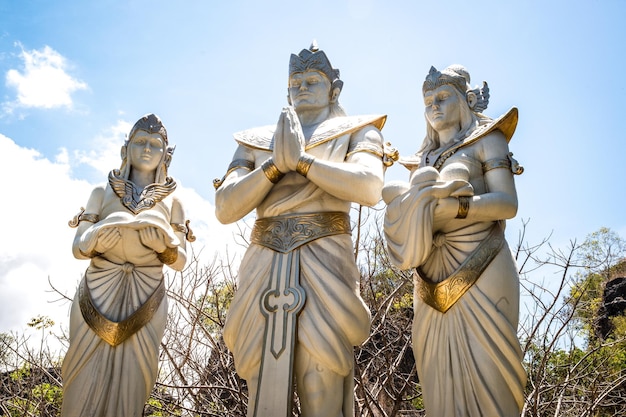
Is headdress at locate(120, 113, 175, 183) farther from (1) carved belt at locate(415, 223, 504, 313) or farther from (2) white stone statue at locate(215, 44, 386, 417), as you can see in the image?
(1) carved belt at locate(415, 223, 504, 313)

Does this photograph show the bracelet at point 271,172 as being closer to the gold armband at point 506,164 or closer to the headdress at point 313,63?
the headdress at point 313,63

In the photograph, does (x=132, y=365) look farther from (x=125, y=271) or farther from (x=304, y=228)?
(x=304, y=228)

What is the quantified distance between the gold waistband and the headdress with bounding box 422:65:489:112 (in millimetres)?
969

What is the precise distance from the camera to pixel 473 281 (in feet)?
9.20

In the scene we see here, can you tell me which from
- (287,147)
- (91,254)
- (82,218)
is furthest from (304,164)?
(82,218)

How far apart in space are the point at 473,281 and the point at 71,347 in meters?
2.39

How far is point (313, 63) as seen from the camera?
3.48 m

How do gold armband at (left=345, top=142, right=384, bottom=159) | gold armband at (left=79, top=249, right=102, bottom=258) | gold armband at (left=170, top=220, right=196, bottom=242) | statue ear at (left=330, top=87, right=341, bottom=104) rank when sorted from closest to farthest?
gold armband at (left=345, top=142, right=384, bottom=159) < statue ear at (left=330, top=87, right=341, bottom=104) < gold armband at (left=79, top=249, right=102, bottom=258) < gold armband at (left=170, top=220, right=196, bottom=242)

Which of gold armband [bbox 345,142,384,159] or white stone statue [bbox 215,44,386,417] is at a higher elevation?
gold armband [bbox 345,142,384,159]

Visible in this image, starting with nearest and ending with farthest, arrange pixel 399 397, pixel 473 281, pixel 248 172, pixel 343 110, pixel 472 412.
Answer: pixel 472 412 → pixel 473 281 → pixel 248 172 → pixel 343 110 → pixel 399 397

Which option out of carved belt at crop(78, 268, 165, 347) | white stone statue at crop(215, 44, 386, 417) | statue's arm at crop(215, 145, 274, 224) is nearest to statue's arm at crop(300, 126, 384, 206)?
white stone statue at crop(215, 44, 386, 417)

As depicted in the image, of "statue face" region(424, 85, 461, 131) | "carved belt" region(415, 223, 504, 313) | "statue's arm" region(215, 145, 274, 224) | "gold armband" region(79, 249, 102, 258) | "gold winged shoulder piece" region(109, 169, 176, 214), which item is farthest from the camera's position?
"gold winged shoulder piece" region(109, 169, 176, 214)

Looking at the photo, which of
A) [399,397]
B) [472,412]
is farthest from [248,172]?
[399,397]

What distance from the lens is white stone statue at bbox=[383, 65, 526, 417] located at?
2.64m
